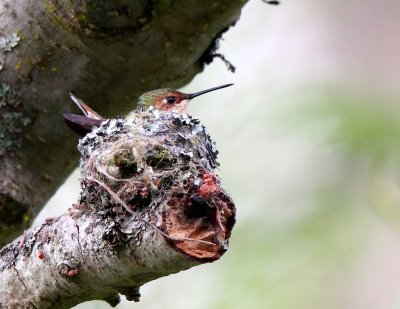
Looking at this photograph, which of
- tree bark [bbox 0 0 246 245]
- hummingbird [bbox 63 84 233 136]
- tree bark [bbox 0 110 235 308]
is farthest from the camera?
hummingbird [bbox 63 84 233 136]

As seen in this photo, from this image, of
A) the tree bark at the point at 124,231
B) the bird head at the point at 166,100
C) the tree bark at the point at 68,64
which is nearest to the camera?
the tree bark at the point at 124,231

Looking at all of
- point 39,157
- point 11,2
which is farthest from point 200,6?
point 39,157

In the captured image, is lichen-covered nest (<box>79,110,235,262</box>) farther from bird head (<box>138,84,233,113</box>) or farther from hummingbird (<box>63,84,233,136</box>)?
bird head (<box>138,84,233,113</box>)

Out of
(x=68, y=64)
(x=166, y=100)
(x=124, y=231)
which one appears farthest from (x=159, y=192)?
(x=166, y=100)

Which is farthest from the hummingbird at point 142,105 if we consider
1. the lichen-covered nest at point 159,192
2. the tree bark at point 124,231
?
the tree bark at point 124,231

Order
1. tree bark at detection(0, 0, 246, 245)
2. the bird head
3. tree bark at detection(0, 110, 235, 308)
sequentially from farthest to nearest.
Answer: the bird head → tree bark at detection(0, 0, 246, 245) → tree bark at detection(0, 110, 235, 308)

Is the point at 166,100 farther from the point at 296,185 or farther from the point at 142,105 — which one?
the point at 296,185

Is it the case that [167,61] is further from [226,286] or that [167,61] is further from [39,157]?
[226,286]

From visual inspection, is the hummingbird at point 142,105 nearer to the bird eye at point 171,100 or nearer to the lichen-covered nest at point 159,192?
the bird eye at point 171,100

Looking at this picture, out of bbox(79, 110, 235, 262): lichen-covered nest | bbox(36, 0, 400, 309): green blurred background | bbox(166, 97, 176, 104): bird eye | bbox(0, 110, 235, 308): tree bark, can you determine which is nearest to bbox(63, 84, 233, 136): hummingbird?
bbox(166, 97, 176, 104): bird eye
